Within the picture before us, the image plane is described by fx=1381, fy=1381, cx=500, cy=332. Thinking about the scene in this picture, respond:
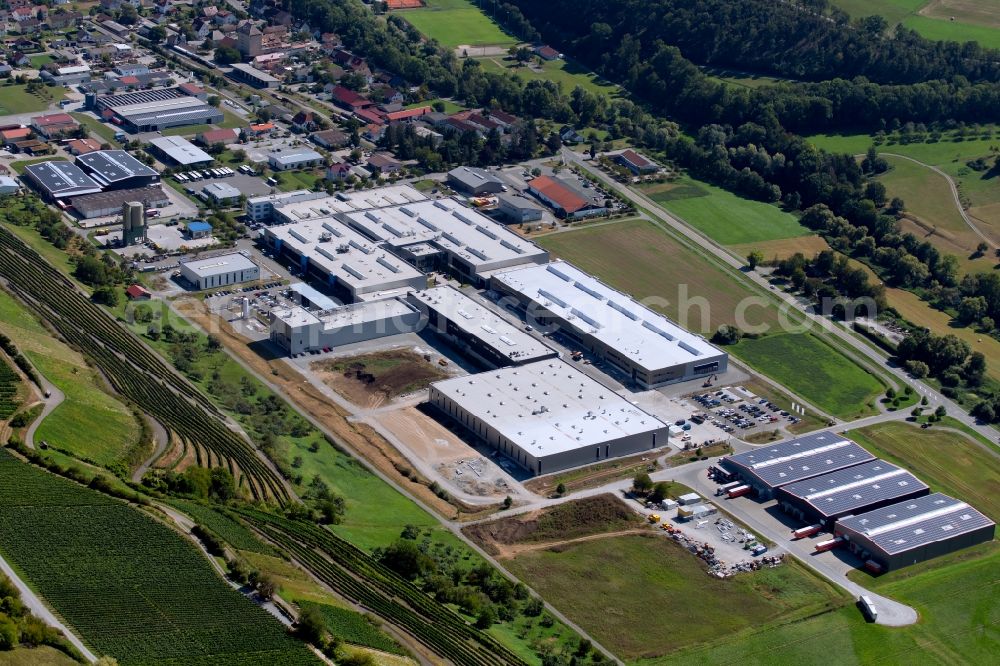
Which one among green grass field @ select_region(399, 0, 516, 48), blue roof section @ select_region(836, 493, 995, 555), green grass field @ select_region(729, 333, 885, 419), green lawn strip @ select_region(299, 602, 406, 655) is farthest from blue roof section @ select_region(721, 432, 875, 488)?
green grass field @ select_region(399, 0, 516, 48)

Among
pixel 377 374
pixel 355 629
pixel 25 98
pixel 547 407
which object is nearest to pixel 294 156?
pixel 25 98

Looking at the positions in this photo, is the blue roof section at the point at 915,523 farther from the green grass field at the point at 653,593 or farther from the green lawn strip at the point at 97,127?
the green lawn strip at the point at 97,127

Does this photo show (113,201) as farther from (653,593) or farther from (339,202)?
(653,593)

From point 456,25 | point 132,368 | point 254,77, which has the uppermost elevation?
point 132,368

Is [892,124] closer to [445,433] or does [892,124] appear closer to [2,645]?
[445,433]

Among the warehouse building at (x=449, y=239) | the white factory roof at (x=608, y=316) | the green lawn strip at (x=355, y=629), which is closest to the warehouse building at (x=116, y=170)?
the warehouse building at (x=449, y=239)

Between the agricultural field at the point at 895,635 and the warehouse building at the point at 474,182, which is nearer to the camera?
the agricultural field at the point at 895,635

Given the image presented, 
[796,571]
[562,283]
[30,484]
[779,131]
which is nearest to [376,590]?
[30,484]
